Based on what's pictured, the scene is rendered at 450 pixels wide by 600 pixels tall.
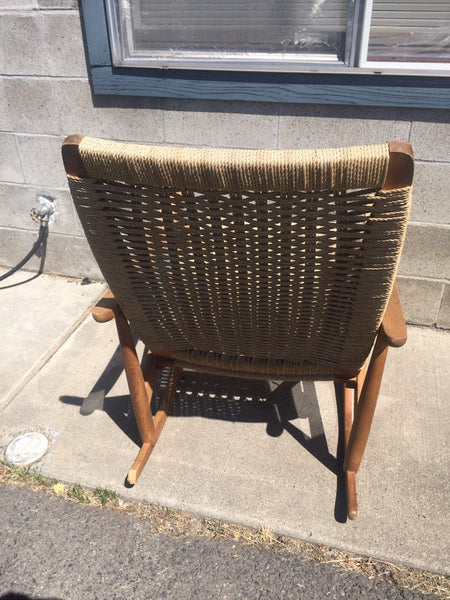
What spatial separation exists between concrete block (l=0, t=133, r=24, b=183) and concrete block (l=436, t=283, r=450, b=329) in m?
2.46

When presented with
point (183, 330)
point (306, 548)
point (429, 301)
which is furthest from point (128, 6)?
point (306, 548)

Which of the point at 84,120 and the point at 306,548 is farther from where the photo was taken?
the point at 84,120

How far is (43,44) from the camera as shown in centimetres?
246

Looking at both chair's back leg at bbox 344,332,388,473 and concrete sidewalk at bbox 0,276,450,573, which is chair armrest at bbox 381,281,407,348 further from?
concrete sidewalk at bbox 0,276,450,573

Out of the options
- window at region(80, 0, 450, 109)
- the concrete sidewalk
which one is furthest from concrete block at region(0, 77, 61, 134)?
the concrete sidewalk

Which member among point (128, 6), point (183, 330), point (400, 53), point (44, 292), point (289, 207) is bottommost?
point (44, 292)

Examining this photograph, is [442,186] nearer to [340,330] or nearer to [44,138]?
[340,330]

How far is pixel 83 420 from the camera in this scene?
208cm

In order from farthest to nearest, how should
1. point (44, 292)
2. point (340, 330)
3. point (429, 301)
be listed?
1. point (44, 292)
2. point (429, 301)
3. point (340, 330)

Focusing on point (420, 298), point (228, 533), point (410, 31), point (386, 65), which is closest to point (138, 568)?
point (228, 533)

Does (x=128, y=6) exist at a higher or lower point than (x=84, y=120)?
higher

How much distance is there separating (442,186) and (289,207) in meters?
1.48

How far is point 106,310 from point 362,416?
2.95 feet

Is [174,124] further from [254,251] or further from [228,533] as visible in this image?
[228,533]
